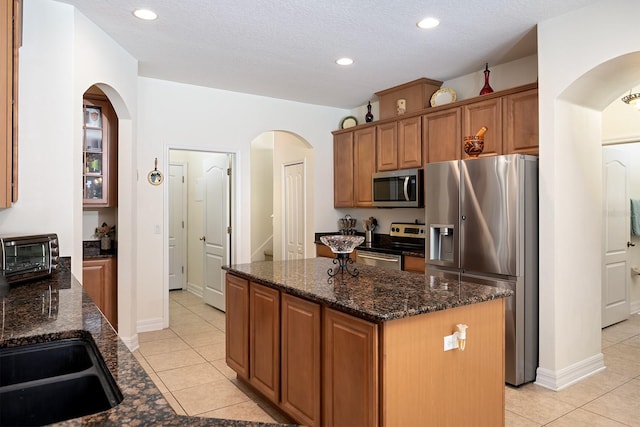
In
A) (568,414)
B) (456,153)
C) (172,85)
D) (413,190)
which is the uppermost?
(172,85)

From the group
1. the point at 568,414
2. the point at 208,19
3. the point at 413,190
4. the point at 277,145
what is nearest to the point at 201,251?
the point at 277,145

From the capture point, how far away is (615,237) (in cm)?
512

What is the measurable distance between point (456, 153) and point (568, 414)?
243cm

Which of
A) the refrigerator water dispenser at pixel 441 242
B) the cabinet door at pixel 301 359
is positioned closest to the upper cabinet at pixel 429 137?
the refrigerator water dispenser at pixel 441 242

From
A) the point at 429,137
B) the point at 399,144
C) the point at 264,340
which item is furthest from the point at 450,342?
the point at 399,144

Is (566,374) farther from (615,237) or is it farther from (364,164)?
(364,164)

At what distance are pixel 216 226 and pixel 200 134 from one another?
142 centimetres

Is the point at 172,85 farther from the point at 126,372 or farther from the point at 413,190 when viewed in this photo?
the point at 126,372

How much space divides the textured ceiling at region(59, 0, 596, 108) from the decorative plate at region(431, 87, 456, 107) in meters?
0.18

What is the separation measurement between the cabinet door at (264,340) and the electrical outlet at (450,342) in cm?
103

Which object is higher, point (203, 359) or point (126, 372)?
point (126, 372)

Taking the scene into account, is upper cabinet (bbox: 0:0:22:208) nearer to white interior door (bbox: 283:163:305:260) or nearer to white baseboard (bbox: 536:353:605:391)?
white baseboard (bbox: 536:353:605:391)

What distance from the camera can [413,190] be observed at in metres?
4.63

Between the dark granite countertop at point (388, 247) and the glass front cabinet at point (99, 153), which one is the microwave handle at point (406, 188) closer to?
the dark granite countertop at point (388, 247)
